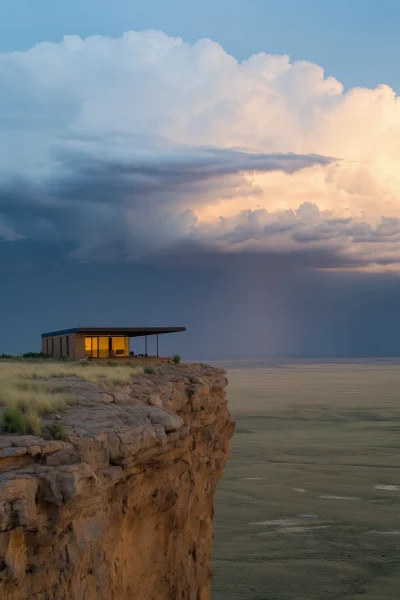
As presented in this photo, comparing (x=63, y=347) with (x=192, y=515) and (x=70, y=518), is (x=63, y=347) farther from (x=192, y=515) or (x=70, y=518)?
(x=70, y=518)

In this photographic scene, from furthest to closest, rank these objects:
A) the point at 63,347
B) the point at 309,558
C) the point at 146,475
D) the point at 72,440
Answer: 1. the point at 63,347
2. the point at 309,558
3. the point at 146,475
4. the point at 72,440

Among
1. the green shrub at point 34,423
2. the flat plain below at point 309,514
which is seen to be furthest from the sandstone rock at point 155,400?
the flat plain below at point 309,514

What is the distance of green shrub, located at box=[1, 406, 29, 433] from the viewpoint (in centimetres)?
986

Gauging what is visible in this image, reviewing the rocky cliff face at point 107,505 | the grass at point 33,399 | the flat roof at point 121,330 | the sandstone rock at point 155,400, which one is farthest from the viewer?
the flat roof at point 121,330

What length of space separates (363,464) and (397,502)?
1434 centimetres

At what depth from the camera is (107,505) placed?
34.3ft

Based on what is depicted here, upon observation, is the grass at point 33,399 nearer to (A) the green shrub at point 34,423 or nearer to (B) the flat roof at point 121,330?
(A) the green shrub at point 34,423

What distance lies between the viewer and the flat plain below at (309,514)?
97.2 feet

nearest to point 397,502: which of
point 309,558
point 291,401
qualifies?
point 309,558

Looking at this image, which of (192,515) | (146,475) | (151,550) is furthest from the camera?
(192,515)

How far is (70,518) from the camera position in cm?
905

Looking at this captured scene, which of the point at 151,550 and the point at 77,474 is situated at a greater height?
the point at 77,474

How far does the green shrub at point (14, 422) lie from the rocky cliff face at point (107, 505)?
538mm

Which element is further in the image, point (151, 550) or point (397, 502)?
point (397, 502)
